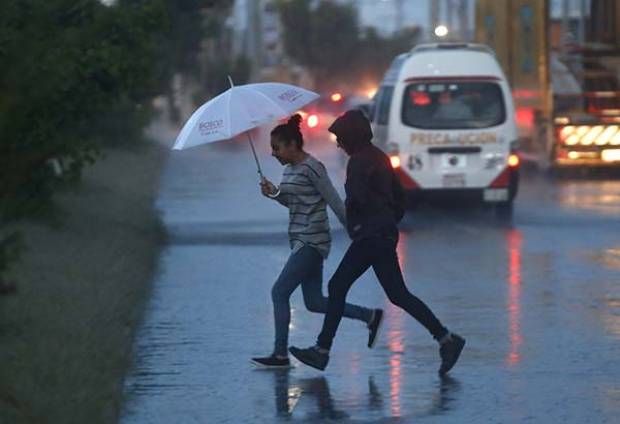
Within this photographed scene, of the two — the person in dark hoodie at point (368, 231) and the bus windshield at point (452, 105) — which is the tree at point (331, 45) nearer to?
the bus windshield at point (452, 105)

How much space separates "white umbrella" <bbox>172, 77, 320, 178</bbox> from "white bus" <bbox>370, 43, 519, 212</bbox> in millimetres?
9952

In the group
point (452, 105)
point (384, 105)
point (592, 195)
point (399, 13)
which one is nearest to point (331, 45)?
point (399, 13)

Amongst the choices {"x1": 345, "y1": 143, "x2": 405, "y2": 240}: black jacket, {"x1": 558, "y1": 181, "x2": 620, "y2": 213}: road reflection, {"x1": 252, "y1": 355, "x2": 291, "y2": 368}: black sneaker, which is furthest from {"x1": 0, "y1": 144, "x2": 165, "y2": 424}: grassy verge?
{"x1": 558, "y1": 181, "x2": 620, "y2": 213}: road reflection

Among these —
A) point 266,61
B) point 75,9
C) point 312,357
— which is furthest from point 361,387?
point 266,61

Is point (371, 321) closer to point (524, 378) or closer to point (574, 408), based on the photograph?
point (524, 378)

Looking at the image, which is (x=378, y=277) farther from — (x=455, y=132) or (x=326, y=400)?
(x=455, y=132)

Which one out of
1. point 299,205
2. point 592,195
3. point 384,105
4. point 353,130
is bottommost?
point 592,195

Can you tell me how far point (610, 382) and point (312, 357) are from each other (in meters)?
1.83

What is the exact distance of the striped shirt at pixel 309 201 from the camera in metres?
9.59

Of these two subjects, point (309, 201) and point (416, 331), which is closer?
point (309, 201)

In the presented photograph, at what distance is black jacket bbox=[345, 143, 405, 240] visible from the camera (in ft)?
30.4

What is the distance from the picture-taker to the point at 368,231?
30.5ft

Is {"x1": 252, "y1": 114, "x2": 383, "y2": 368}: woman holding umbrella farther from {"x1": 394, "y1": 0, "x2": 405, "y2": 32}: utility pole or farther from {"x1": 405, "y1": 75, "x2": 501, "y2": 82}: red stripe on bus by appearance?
{"x1": 394, "y1": 0, "x2": 405, "y2": 32}: utility pole

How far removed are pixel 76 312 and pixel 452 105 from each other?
9626 mm
